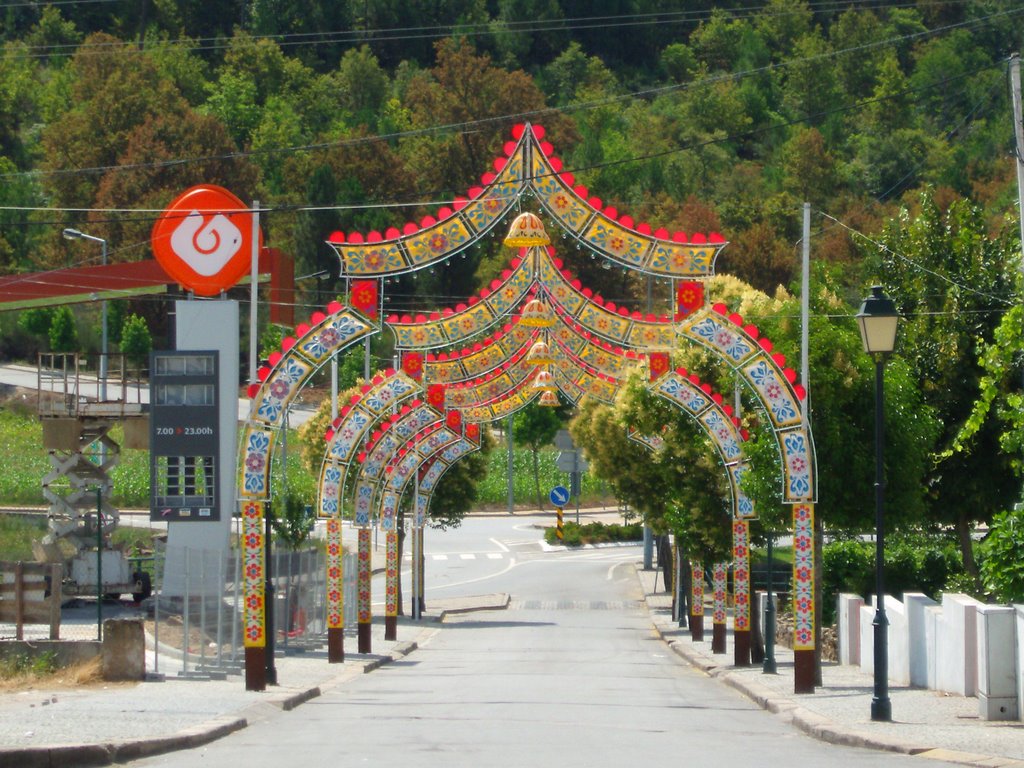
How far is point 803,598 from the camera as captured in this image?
22828 mm

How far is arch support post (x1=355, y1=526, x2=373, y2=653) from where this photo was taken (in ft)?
103

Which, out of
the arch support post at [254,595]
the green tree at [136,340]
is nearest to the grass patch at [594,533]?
the green tree at [136,340]

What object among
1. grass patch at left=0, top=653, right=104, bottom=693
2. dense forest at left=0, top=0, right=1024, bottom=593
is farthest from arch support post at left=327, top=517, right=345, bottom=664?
dense forest at left=0, top=0, right=1024, bottom=593

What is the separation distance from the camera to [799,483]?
22.7 meters

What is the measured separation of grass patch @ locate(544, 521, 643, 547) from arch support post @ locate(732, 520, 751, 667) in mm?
35093

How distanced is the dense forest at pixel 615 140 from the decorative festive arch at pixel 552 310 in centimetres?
206

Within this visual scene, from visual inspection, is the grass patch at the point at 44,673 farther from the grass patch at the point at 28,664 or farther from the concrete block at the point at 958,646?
the concrete block at the point at 958,646

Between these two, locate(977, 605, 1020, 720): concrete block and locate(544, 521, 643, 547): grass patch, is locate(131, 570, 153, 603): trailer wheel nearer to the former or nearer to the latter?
locate(977, 605, 1020, 720): concrete block

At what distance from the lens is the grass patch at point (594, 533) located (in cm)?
6431

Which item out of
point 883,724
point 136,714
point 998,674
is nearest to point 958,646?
point 998,674

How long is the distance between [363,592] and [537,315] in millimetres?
7723

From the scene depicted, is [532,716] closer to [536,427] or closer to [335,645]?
[335,645]

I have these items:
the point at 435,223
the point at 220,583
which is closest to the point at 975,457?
the point at 435,223

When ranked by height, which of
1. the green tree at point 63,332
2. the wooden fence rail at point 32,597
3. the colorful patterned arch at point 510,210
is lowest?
the wooden fence rail at point 32,597
